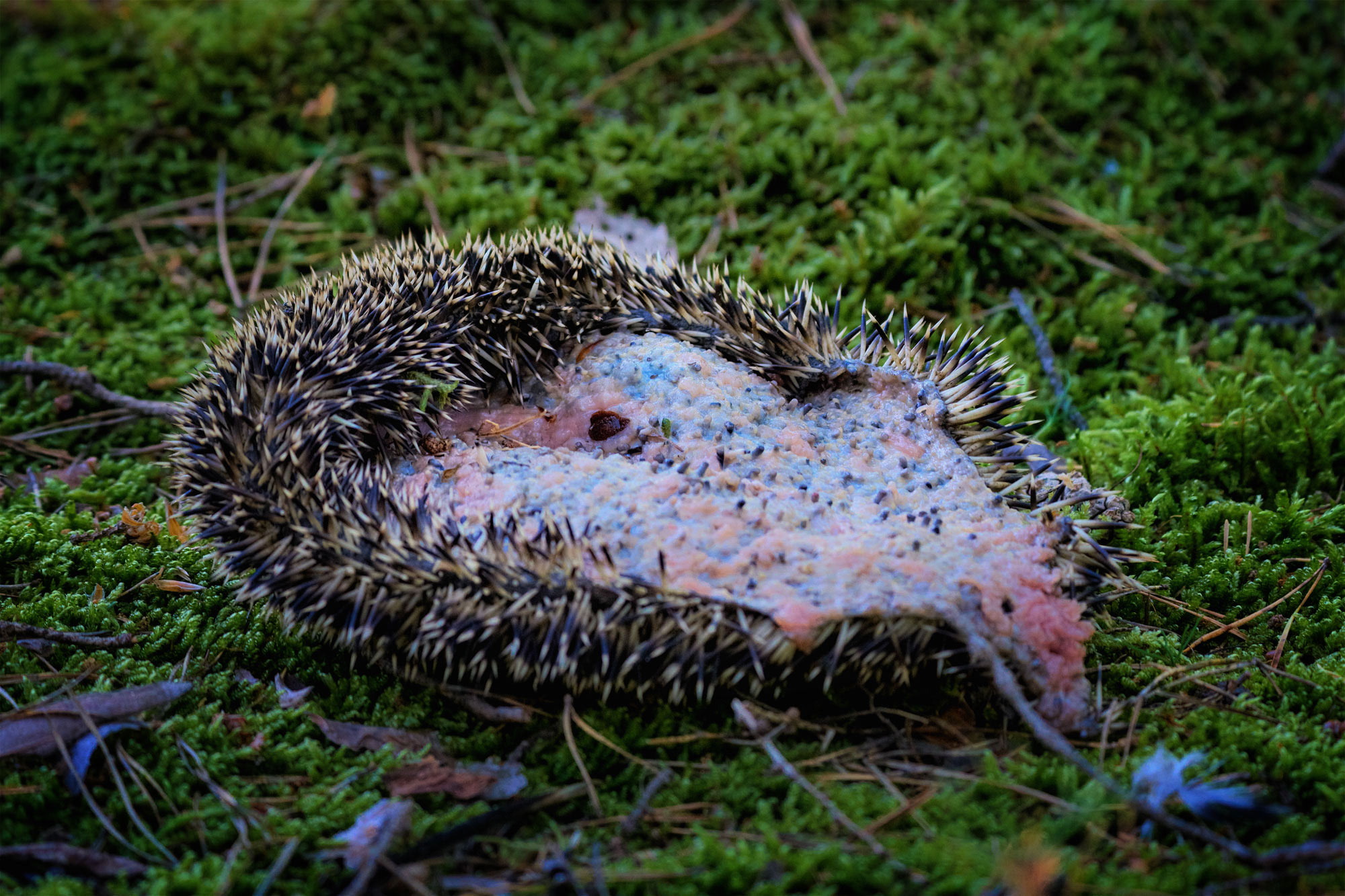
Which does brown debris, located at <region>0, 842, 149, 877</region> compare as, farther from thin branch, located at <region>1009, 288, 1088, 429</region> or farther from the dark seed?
thin branch, located at <region>1009, 288, 1088, 429</region>

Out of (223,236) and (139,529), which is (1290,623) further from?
(223,236)

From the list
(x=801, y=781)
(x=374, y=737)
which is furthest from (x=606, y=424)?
(x=801, y=781)

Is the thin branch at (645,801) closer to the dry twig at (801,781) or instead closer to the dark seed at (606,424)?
the dry twig at (801,781)

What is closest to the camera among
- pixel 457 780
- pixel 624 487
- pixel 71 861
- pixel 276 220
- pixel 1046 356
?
pixel 71 861

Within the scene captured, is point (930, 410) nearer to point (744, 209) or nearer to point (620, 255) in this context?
point (620, 255)

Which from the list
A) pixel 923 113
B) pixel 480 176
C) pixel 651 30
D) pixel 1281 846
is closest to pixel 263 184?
pixel 480 176


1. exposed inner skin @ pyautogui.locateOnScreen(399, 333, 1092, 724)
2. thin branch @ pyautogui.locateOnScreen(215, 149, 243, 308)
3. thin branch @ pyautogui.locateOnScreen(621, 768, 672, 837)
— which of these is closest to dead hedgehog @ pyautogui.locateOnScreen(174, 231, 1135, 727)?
exposed inner skin @ pyautogui.locateOnScreen(399, 333, 1092, 724)

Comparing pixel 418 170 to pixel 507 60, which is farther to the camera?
pixel 507 60
